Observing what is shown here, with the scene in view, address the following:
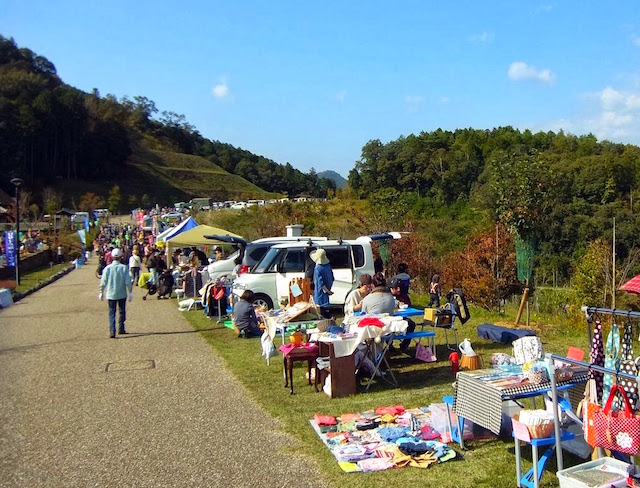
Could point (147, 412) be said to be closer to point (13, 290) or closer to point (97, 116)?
point (13, 290)

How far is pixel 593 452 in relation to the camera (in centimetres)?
413

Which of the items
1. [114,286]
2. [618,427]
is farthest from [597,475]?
[114,286]

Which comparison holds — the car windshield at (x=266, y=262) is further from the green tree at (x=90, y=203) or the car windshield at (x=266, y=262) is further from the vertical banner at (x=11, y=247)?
the green tree at (x=90, y=203)

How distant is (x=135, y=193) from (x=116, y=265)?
81048 millimetres

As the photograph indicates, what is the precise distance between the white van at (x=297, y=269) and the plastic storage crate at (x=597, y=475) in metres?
8.99

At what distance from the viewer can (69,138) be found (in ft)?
283

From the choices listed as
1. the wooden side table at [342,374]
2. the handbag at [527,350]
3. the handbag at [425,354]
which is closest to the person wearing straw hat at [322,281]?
the handbag at [425,354]

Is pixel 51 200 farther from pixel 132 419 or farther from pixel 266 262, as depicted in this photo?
pixel 132 419

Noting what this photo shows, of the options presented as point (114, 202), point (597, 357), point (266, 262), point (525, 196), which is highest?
point (114, 202)

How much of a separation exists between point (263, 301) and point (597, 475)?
956cm

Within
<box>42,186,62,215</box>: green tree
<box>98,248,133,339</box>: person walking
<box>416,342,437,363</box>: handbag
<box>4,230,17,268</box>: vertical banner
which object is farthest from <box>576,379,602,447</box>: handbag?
<box>42,186,62,215</box>: green tree

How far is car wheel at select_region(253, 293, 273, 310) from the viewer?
12.7 metres

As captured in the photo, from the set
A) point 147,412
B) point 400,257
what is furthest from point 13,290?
point 147,412

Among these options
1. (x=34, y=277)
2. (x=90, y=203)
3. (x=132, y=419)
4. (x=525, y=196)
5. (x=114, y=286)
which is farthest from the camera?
(x=90, y=203)
